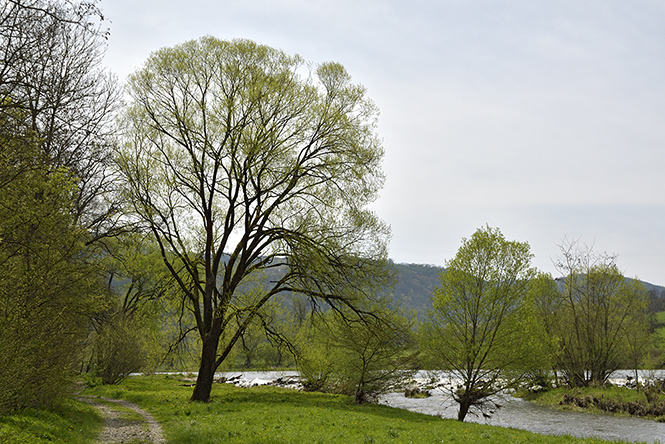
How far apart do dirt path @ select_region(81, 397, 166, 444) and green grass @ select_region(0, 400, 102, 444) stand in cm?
39

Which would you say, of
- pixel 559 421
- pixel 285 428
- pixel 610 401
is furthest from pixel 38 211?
pixel 610 401

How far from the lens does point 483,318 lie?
78.7 feet

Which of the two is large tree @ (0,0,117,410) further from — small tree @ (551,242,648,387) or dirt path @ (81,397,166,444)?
small tree @ (551,242,648,387)

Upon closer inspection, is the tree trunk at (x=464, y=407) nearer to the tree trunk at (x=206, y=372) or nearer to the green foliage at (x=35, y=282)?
the tree trunk at (x=206, y=372)

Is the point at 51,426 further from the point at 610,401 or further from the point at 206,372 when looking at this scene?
the point at 610,401

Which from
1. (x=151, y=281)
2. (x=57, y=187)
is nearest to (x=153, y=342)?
(x=151, y=281)

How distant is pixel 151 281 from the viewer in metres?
40.4

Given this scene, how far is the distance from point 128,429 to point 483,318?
17865mm

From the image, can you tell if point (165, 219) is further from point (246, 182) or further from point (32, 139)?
point (32, 139)

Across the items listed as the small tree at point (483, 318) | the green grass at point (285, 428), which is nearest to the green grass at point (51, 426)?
→ the green grass at point (285, 428)

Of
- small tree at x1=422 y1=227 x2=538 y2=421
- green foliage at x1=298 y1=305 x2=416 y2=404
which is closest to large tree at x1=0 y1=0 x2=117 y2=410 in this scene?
green foliage at x1=298 y1=305 x2=416 y2=404

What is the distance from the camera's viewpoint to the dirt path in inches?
510

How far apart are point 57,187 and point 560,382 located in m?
43.8

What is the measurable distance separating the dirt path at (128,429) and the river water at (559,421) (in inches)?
605
